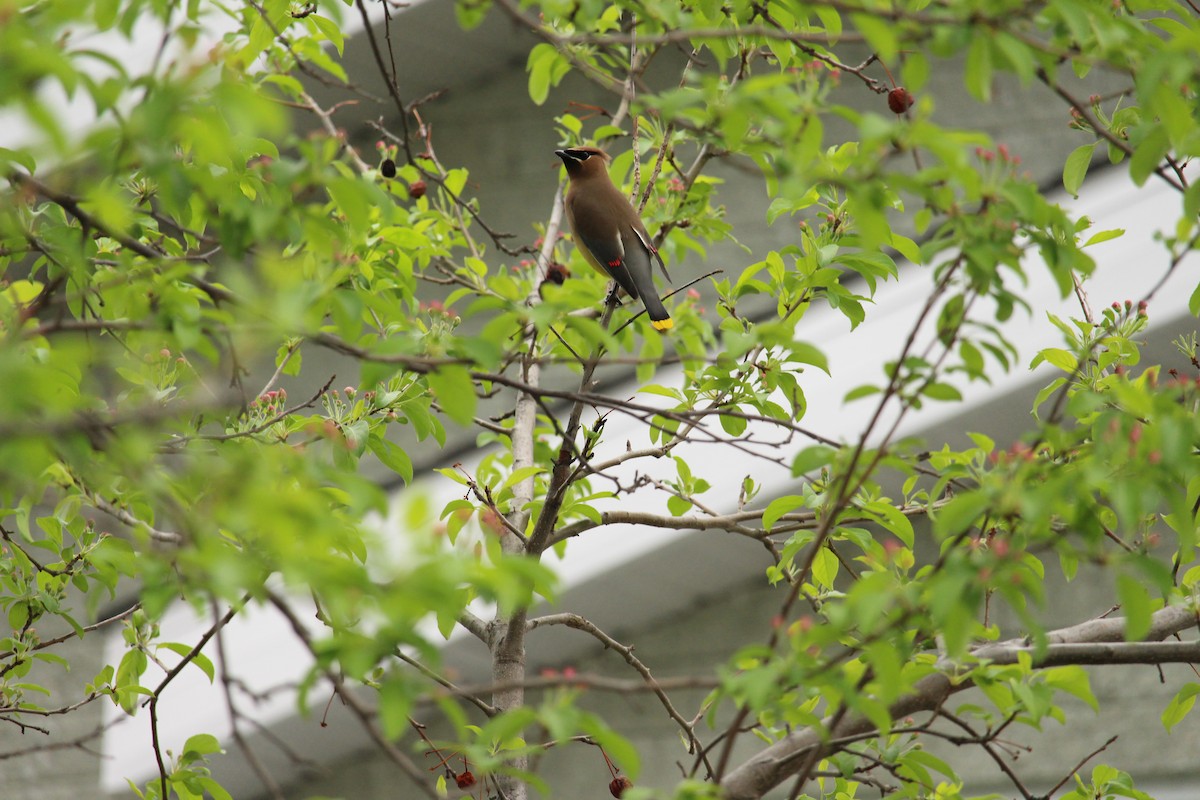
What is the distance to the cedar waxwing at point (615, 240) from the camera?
2500 millimetres

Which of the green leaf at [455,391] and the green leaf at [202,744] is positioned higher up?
the green leaf at [455,391]

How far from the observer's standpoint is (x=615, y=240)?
2584 mm

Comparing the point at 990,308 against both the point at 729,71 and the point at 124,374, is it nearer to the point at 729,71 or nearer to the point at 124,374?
Answer: the point at 729,71

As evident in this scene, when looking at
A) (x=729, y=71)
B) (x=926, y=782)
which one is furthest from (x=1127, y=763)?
(x=729, y=71)

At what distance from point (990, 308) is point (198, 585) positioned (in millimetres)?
3525

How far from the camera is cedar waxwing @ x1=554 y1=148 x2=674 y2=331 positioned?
250 cm

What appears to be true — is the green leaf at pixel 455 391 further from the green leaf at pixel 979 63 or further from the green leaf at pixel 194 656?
the green leaf at pixel 194 656

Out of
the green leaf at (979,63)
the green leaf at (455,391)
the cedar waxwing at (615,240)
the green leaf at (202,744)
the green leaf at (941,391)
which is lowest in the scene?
the green leaf at (202,744)

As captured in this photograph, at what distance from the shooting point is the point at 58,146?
0.93 m

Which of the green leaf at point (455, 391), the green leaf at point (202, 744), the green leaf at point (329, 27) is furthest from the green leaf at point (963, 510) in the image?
the green leaf at point (329, 27)

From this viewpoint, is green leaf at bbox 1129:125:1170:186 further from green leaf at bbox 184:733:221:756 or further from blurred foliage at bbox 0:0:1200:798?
green leaf at bbox 184:733:221:756

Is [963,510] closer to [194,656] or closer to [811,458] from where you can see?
[811,458]

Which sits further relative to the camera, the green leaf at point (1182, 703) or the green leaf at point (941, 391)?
the green leaf at point (1182, 703)

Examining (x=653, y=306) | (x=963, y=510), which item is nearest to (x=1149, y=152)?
(x=963, y=510)
